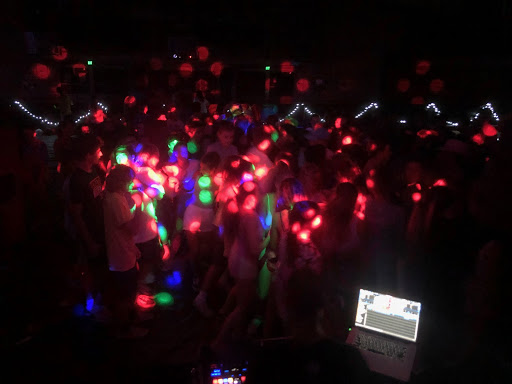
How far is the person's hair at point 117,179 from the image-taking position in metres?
3.72

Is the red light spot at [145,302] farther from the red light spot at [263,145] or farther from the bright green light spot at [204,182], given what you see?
the red light spot at [263,145]

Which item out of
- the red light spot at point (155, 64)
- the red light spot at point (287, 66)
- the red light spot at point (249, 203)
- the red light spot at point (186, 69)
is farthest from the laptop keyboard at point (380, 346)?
the red light spot at point (155, 64)

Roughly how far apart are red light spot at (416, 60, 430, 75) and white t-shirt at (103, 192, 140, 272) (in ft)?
46.5

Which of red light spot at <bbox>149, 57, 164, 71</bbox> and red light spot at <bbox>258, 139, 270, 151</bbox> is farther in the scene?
red light spot at <bbox>149, 57, 164, 71</bbox>

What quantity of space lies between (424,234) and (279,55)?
47.6ft

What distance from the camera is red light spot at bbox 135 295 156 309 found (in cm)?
462

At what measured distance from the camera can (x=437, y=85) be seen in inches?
593

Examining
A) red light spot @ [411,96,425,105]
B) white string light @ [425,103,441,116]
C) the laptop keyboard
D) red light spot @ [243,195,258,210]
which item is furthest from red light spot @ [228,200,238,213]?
white string light @ [425,103,441,116]

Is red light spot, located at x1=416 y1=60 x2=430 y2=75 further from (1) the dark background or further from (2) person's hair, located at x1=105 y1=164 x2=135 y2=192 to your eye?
Result: (2) person's hair, located at x1=105 y1=164 x2=135 y2=192

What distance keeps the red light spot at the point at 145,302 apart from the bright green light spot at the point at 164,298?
13 centimetres

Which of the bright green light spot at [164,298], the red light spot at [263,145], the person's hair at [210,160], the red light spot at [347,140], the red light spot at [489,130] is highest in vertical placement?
the red light spot at [489,130]

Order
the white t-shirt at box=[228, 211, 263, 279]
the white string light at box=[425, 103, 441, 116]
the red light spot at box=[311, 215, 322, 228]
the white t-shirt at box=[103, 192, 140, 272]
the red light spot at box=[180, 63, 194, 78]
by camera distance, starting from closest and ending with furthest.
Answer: the red light spot at box=[311, 215, 322, 228], the white t-shirt at box=[228, 211, 263, 279], the white t-shirt at box=[103, 192, 140, 272], the red light spot at box=[180, 63, 194, 78], the white string light at box=[425, 103, 441, 116]

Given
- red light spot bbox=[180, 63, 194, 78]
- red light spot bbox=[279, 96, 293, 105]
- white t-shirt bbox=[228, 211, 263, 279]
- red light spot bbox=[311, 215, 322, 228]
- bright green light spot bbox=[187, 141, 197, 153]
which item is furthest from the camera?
red light spot bbox=[279, 96, 293, 105]

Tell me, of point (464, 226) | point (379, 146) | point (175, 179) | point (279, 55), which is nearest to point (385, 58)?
point (279, 55)
